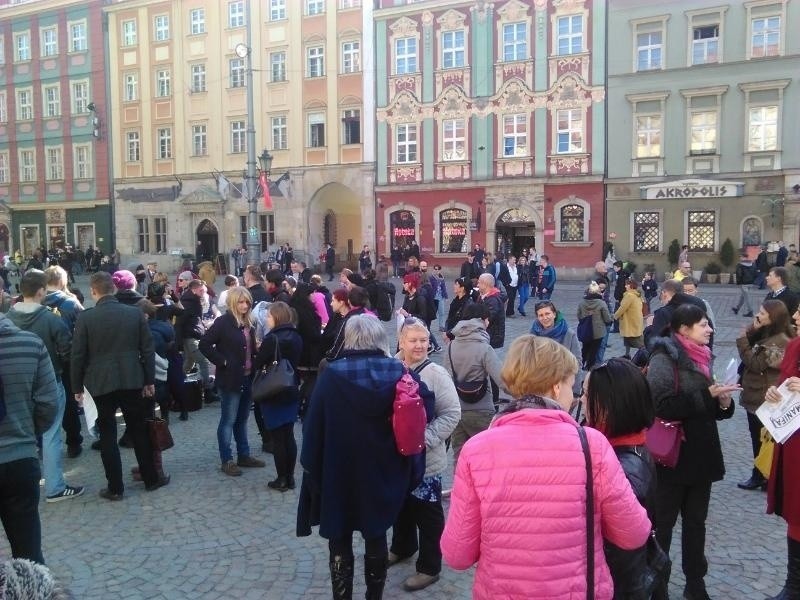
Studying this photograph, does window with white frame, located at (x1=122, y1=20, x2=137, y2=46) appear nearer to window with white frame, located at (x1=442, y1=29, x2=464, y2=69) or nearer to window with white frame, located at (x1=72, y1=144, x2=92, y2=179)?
window with white frame, located at (x1=72, y1=144, x2=92, y2=179)

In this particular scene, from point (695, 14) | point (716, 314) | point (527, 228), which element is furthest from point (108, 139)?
point (716, 314)

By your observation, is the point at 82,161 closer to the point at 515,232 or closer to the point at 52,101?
the point at 52,101

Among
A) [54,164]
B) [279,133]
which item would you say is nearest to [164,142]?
[279,133]

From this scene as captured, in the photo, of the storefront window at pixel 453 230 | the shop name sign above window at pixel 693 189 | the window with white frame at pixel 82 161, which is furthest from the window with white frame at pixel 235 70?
the shop name sign above window at pixel 693 189

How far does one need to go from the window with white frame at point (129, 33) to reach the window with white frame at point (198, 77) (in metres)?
4.09

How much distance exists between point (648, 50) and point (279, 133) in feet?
54.6

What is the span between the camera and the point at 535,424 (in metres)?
2.32

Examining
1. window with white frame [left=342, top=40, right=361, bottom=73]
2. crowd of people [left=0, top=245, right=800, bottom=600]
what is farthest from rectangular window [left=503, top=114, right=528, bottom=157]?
crowd of people [left=0, top=245, right=800, bottom=600]

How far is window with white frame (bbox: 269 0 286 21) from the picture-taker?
3272 cm

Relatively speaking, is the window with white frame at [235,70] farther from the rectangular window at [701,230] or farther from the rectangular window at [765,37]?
the rectangular window at [765,37]

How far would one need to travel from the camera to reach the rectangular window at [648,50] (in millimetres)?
27266

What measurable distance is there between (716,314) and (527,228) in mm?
12819

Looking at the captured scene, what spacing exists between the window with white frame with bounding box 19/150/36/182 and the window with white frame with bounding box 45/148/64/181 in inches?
43.2

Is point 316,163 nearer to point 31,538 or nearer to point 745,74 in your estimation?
point 745,74
